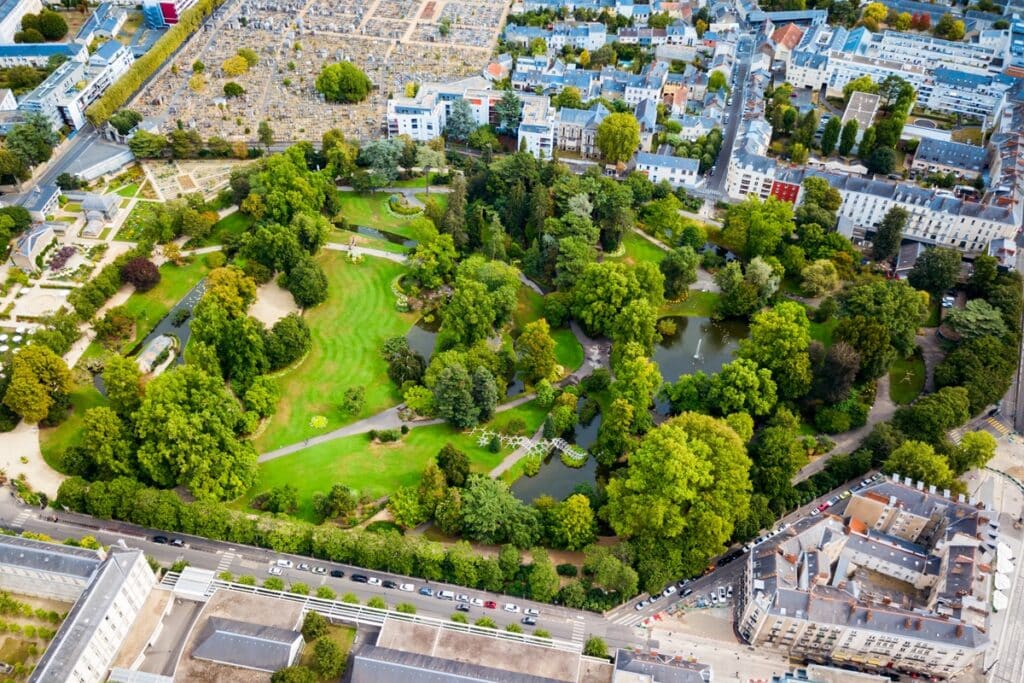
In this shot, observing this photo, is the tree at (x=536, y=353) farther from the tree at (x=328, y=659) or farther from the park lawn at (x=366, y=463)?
the tree at (x=328, y=659)

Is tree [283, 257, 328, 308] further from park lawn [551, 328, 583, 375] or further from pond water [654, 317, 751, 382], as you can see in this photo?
pond water [654, 317, 751, 382]

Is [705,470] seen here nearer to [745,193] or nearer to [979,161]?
[745,193]

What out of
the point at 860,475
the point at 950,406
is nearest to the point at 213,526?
the point at 860,475

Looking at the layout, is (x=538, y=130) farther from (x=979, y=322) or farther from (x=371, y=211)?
(x=979, y=322)

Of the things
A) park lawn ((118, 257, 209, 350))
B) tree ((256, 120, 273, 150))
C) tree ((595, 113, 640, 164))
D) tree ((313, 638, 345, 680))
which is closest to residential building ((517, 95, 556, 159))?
tree ((595, 113, 640, 164))

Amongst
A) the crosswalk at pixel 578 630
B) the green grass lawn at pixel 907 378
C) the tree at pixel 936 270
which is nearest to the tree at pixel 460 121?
the tree at pixel 936 270
